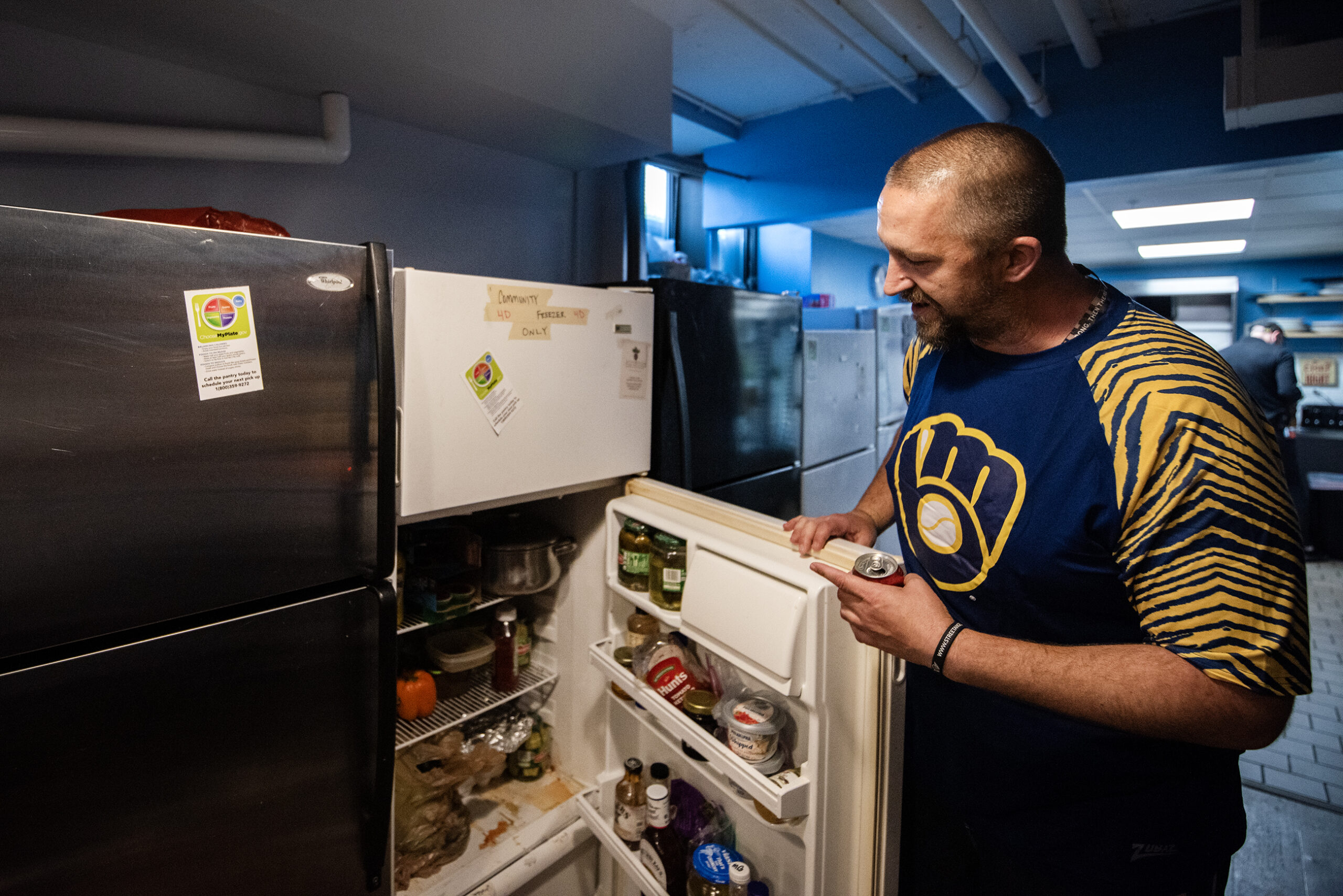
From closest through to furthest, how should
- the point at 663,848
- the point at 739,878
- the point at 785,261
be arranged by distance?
the point at 739,878 → the point at 663,848 → the point at 785,261

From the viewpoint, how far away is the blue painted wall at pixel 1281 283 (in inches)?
320

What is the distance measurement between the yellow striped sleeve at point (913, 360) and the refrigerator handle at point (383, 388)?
0.99 metres

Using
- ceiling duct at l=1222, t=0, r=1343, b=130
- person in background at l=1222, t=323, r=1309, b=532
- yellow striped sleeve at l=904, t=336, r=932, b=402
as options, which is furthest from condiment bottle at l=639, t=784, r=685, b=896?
person in background at l=1222, t=323, r=1309, b=532

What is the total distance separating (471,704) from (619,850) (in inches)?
22.6

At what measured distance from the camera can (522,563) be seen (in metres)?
1.79

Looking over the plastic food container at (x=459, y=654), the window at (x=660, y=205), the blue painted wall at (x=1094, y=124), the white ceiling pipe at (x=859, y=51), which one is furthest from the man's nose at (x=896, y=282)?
the window at (x=660, y=205)

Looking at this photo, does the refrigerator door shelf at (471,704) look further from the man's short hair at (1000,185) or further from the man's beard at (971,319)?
the man's short hair at (1000,185)

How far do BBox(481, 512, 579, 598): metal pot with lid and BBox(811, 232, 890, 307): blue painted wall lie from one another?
16.2 feet

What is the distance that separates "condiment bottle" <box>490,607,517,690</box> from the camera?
1904 millimetres

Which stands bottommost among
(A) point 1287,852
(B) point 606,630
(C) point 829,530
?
(A) point 1287,852

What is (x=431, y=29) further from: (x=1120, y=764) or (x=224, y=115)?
(x=1120, y=764)

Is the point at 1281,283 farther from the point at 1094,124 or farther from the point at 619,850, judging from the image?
the point at 619,850

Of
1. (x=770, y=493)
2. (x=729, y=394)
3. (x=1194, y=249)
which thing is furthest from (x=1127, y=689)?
(x=1194, y=249)

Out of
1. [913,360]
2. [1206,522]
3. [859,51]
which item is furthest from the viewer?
[859,51]
